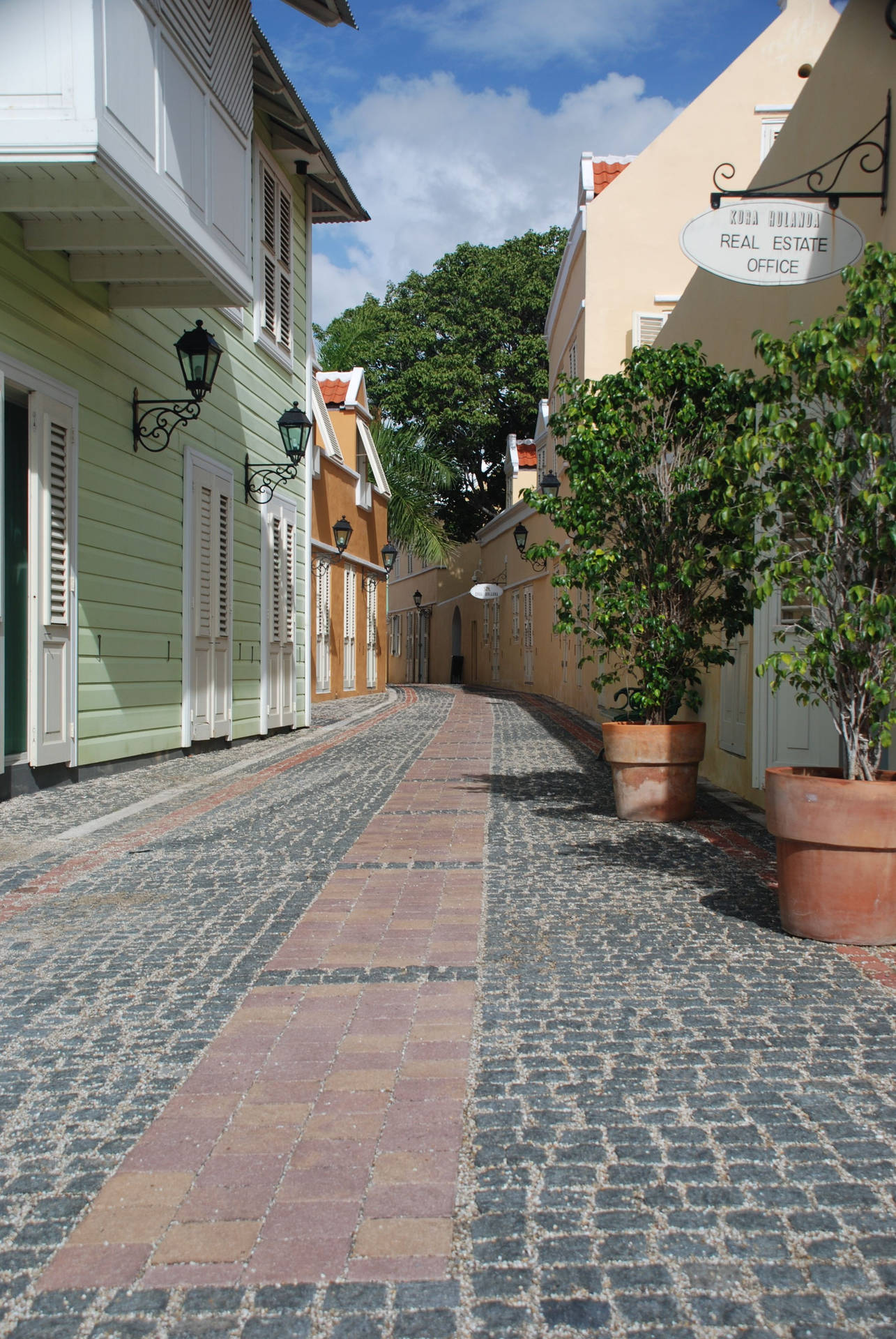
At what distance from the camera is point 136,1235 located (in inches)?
90.3

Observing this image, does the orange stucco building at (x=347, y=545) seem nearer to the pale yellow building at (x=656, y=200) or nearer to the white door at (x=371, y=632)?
the white door at (x=371, y=632)

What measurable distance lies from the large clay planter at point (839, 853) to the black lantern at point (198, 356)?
6.43 meters

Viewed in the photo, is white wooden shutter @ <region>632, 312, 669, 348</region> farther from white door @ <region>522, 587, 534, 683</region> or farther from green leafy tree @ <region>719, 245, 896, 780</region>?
green leafy tree @ <region>719, 245, 896, 780</region>

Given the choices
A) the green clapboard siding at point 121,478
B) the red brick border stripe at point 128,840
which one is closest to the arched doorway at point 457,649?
the green clapboard siding at point 121,478

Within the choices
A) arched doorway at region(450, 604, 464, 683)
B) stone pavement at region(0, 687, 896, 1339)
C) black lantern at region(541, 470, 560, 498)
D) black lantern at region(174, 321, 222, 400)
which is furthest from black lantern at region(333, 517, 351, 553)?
arched doorway at region(450, 604, 464, 683)

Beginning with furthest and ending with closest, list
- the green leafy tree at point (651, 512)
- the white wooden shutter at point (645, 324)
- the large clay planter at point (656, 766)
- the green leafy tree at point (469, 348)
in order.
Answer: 1. the green leafy tree at point (469, 348)
2. the white wooden shutter at point (645, 324)
3. the large clay planter at point (656, 766)
4. the green leafy tree at point (651, 512)

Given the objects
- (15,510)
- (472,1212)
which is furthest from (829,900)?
(15,510)

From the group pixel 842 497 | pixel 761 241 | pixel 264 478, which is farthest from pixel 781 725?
pixel 264 478

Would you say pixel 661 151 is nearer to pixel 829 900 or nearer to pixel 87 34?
pixel 87 34

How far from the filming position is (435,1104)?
113 inches

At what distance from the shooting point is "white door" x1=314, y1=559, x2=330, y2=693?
18922 millimetres

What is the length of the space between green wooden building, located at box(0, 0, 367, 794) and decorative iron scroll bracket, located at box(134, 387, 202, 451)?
0.05 m

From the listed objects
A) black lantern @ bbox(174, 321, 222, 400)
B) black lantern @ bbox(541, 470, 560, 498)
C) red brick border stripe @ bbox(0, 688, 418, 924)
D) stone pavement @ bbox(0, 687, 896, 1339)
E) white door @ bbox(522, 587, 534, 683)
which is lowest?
stone pavement @ bbox(0, 687, 896, 1339)

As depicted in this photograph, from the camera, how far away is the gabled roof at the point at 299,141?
1091 centimetres
